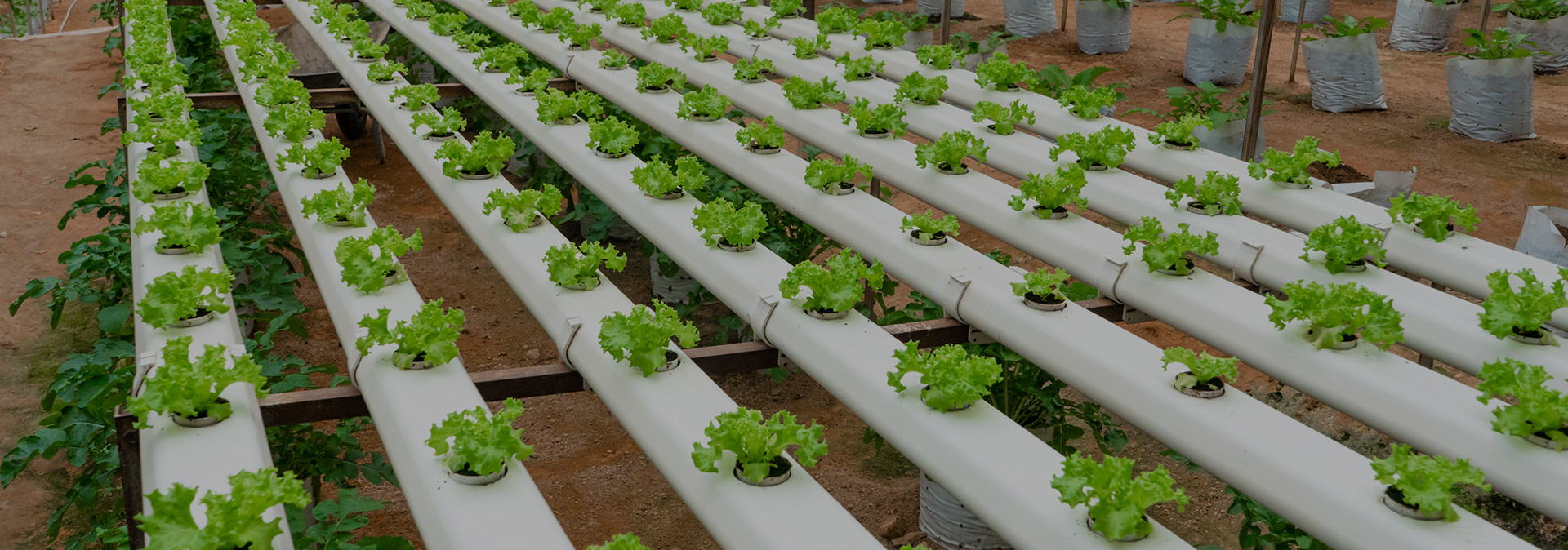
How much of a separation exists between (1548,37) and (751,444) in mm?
11537

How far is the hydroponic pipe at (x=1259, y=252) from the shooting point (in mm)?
3219

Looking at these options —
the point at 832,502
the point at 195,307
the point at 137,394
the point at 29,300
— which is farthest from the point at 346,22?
the point at 832,502

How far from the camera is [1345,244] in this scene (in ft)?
12.1

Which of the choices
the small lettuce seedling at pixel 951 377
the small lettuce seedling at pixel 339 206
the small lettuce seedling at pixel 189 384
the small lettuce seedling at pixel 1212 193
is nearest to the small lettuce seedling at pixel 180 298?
the small lettuce seedling at pixel 189 384

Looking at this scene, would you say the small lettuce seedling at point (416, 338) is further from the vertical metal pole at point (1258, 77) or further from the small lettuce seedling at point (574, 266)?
the vertical metal pole at point (1258, 77)

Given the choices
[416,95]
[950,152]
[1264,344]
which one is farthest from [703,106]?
[1264,344]

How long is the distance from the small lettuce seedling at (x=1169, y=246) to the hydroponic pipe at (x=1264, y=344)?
48 mm

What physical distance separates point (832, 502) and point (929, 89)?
11.6 ft

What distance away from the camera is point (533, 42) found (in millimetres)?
7379


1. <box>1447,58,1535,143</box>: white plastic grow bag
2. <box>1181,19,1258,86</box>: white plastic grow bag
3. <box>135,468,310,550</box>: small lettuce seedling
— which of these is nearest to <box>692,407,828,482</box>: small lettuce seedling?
<box>135,468,310,550</box>: small lettuce seedling

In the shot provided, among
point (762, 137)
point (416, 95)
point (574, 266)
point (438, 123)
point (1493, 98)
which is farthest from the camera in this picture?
point (1493, 98)

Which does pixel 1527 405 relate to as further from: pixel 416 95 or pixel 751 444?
pixel 416 95

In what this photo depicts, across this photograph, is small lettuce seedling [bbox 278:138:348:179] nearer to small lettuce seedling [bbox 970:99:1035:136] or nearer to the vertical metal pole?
small lettuce seedling [bbox 970:99:1035:136]

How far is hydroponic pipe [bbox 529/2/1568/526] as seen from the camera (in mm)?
2707
